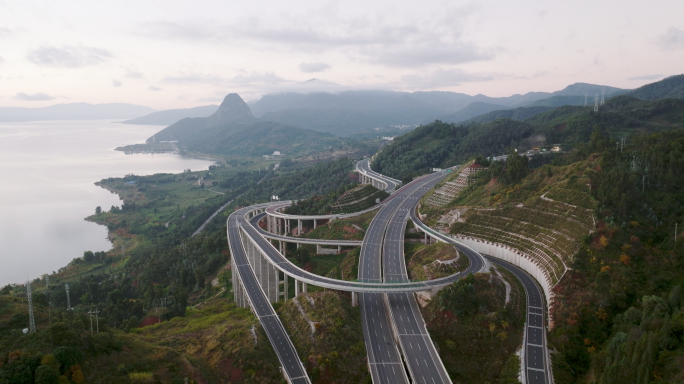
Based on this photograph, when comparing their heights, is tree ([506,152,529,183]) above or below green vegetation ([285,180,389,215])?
above

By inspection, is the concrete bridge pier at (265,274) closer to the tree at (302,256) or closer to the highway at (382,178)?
the tree at (302,256)

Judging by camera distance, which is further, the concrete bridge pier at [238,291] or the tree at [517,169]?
the tree at [517,169]

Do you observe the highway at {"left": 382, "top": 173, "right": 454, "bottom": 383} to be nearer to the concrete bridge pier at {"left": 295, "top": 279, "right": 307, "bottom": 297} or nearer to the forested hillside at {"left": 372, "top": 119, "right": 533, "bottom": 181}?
the concrete bridge pier at {"left": 295, "top": 279, "right": 307, "bottom": 297}

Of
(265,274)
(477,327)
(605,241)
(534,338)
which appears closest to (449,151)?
(265,274)

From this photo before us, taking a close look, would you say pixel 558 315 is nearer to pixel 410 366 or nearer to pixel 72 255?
pixel 410 366

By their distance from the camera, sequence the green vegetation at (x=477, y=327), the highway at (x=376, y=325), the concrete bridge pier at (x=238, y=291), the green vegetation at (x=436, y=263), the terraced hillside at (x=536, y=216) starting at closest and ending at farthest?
the highway at (x=376, y=325)
the green vegetation at (x=477, y=327)
the terraced hillside at (x=536, y=216)
the green vegetation at (x=436, y=263)
the concrete bridge pier at (x=238, y=291)

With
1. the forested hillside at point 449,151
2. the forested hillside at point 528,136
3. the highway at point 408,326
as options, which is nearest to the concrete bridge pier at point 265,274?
the highway at point 408,326

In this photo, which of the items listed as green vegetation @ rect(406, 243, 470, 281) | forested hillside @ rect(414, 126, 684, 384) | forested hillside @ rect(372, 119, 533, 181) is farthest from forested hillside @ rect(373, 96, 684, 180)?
green vegetation @ rect(406, 243, 470, 281)

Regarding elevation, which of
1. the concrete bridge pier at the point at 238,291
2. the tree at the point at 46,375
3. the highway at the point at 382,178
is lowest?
the concrete bridge pier at the point at 238,291
